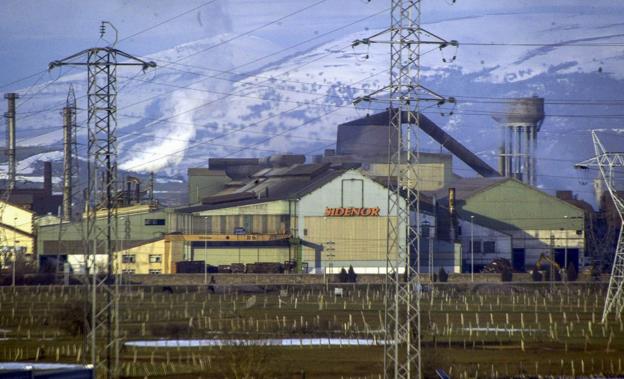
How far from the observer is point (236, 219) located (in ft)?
219

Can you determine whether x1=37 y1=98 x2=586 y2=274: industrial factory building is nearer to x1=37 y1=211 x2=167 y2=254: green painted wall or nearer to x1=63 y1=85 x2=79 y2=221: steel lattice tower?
x1=37 y1=211 x2=167 y2=254: green painted wall

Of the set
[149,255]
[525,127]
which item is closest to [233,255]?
[149,255]

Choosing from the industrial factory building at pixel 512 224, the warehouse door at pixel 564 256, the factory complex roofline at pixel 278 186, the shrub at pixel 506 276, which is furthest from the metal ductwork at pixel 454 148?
the shrub at pixel 506 276

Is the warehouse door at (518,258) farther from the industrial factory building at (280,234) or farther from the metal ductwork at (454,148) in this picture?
the metal ductwork at (454,148)

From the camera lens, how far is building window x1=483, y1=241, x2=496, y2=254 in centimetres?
7119

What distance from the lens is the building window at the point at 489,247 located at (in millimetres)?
71188

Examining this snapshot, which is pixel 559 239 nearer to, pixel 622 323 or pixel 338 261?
pixel 338 261

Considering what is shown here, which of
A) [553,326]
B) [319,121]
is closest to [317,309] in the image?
[553,326]

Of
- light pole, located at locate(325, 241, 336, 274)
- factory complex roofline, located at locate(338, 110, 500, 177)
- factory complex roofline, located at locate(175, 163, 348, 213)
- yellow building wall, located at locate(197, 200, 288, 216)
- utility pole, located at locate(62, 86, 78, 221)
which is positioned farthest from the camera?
factory complex roofline, located at locate(338, 110, 500, 177)

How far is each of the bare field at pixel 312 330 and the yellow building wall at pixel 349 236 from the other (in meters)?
6.96

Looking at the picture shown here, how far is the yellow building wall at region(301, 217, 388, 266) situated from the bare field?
6957mm

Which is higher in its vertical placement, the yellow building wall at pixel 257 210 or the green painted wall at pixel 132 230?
the yellow building wall at pixel 257 210

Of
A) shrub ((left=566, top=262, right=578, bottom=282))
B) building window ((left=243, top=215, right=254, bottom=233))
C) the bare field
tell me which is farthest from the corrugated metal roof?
the bare field

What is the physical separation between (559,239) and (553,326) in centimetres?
3430
